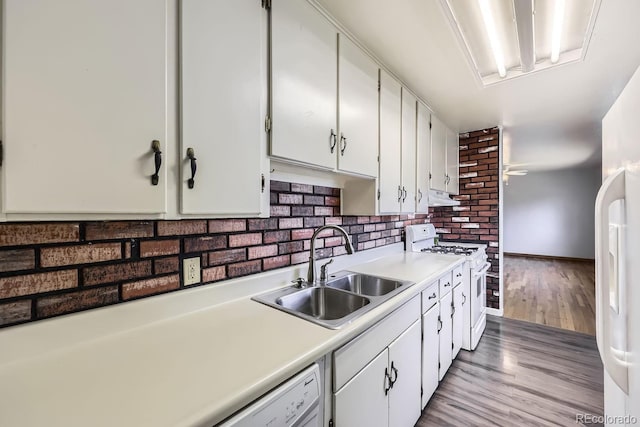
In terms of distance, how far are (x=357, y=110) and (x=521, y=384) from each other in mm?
2374

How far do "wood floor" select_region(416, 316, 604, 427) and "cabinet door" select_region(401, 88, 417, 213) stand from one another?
1401 millimetres

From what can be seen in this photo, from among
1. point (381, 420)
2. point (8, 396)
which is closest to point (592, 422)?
point (381, 420)

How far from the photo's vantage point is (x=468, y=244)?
11.1 feet

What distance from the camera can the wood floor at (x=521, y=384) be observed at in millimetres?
1746

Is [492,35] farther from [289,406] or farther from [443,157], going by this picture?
[289,406]

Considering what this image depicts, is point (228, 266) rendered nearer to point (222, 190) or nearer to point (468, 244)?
point (222, 190)

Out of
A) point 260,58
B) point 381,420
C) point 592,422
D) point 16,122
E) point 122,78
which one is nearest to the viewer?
point 16,122

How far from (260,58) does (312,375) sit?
1.17 metres

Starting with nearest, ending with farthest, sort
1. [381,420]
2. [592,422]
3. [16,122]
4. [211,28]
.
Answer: [16,122] < [211,28] < [381,420] < [592,422]

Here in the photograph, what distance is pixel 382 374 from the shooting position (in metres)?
1.24

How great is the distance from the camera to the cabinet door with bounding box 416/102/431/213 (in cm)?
243

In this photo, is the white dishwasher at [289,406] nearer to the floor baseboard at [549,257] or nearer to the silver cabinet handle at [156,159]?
the silver cabinet handle at [156,159]

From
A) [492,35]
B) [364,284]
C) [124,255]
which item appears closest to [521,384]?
[364,284]

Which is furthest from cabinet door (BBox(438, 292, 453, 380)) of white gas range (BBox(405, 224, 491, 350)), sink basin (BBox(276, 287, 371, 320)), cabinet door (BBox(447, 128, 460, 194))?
cabinet door (BBox(447, 128, 460, 194))
